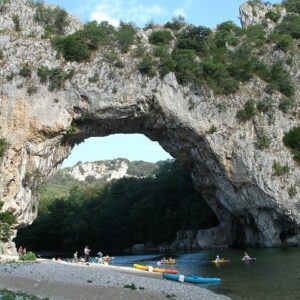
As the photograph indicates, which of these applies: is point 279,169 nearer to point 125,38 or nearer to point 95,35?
point 125,38

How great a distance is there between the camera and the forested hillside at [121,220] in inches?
3100

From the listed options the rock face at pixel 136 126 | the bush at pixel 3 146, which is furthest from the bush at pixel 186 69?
the bush at pixel 3 146

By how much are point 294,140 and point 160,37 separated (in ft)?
60.0

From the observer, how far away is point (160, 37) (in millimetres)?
51594

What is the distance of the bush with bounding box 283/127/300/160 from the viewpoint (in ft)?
155

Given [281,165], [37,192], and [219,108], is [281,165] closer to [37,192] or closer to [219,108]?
[219,108]

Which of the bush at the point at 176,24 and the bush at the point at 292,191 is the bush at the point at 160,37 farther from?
the bush at the point at 292,191

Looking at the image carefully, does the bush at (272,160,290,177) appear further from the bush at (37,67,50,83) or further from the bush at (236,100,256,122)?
the bush at (37,67,50,83)

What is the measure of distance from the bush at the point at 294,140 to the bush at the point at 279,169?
1.78 meters

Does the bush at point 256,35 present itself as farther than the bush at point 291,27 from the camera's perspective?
No

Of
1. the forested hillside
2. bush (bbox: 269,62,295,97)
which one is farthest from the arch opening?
bush (bbox: 269,62,295,97)

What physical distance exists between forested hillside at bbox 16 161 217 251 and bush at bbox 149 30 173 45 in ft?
99.5

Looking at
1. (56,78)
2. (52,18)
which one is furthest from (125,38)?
(56,78)

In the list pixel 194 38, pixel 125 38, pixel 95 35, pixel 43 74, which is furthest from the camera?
pixel 194 38
